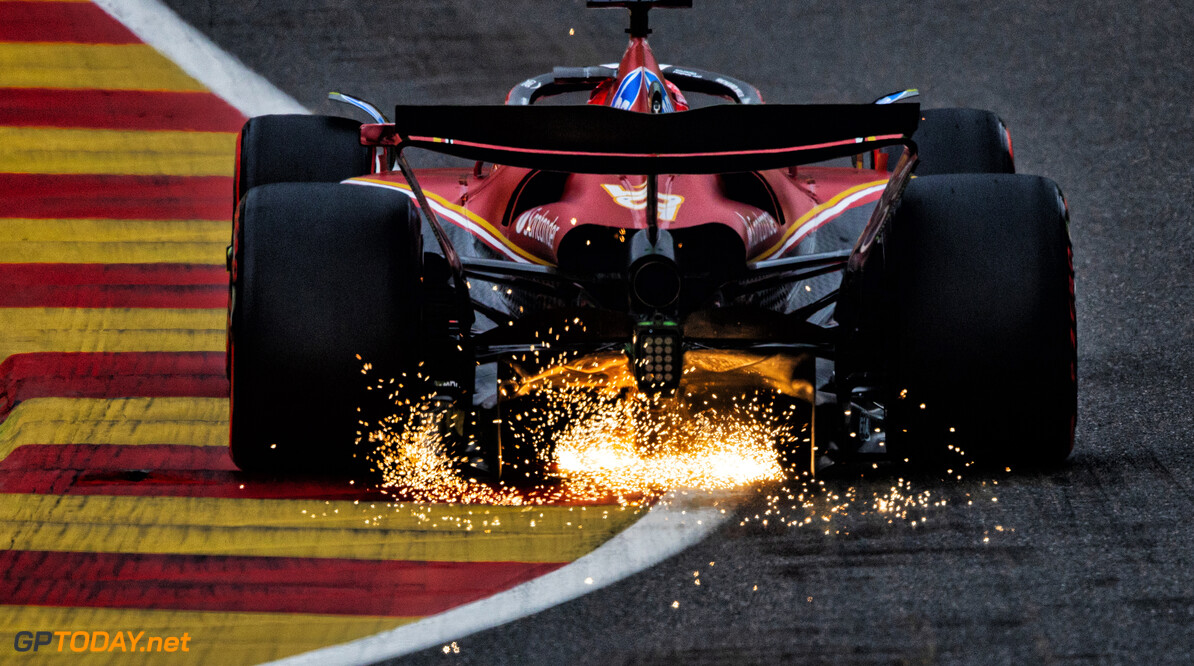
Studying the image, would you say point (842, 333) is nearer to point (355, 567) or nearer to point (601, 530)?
point (601, 530)

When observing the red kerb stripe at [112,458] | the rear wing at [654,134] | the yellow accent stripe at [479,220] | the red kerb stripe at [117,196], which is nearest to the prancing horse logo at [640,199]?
the yellow accent stripe at [479,220]

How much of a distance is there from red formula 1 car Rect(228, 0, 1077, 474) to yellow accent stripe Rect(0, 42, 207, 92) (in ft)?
17.7

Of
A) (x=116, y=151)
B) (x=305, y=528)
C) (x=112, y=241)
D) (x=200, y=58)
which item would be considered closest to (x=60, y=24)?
(x=200, y=58)

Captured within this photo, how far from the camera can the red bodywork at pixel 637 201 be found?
4.82 metres

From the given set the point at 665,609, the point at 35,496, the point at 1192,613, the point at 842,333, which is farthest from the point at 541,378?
the point at 1192,613

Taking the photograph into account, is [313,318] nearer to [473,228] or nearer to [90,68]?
[473,228]

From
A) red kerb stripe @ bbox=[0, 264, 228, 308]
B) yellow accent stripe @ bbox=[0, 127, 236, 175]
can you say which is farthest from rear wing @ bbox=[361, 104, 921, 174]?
yellow accent stripe @ bbox=[0, 127, 236, 175]

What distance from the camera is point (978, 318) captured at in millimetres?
4383

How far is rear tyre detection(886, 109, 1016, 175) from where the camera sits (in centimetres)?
606

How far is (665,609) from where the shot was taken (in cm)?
368

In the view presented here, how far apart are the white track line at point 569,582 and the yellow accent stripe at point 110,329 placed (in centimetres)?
277

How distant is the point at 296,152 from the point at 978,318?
2.99m

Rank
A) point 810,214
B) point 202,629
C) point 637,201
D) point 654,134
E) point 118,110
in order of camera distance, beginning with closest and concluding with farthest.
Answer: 1. point 202,629
2. point 654,134
3. point 637,201
4. point 810,214
5. point 118,110

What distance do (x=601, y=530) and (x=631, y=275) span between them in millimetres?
727
